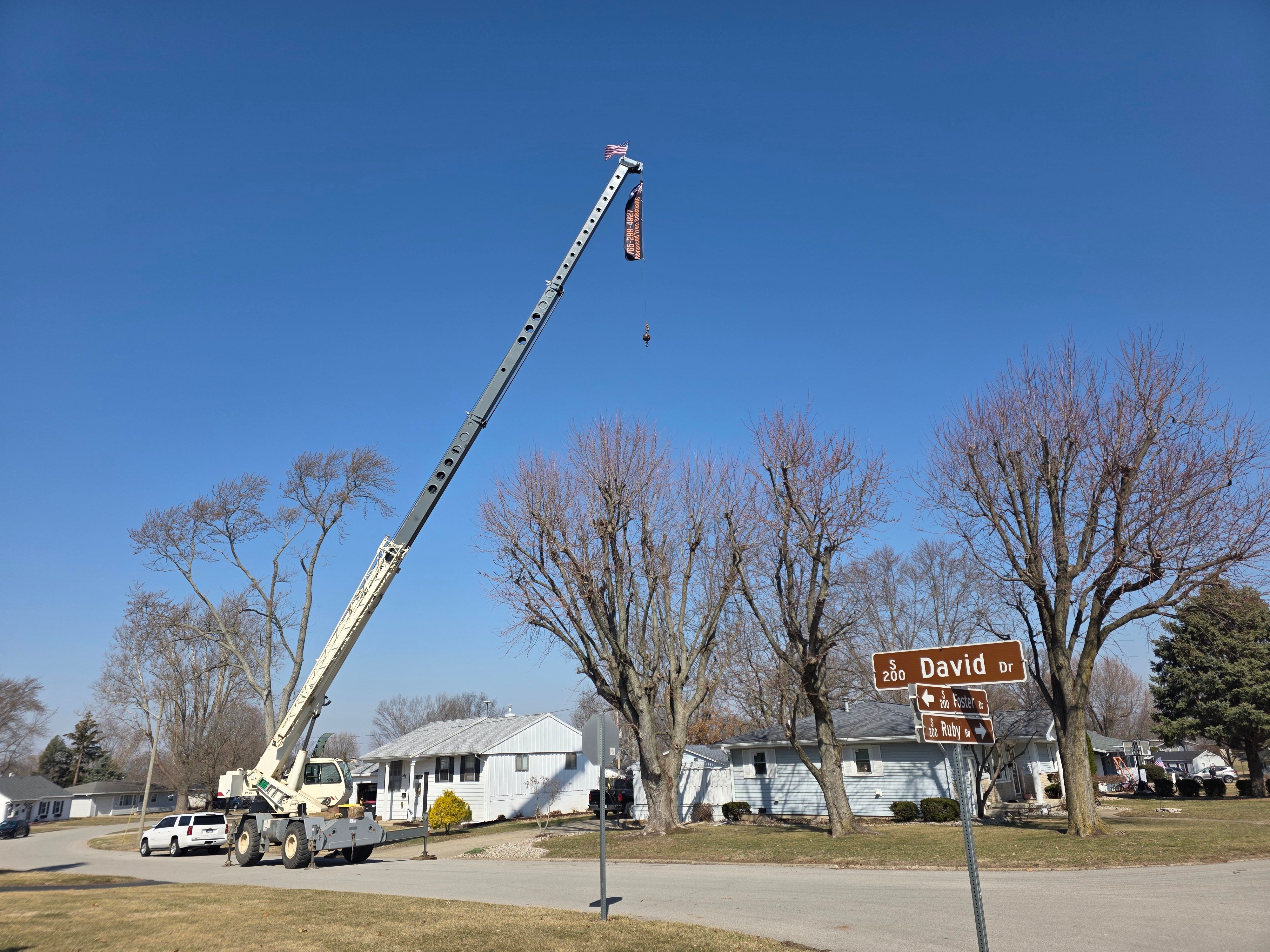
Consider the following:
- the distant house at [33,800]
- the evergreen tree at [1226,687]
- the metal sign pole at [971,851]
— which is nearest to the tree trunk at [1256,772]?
the evergreen tree at [1226,687]

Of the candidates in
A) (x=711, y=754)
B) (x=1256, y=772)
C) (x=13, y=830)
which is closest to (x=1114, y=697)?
(x=1256, y=772)

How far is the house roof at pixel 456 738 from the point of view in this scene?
3944 centimetres

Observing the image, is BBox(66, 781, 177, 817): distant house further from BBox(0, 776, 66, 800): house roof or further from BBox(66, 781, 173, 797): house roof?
BBox(0, 776, 66, 800): house roof

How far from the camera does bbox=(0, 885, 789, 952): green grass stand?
30.2ft

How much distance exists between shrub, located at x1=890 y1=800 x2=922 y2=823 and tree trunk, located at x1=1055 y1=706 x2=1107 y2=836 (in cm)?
784

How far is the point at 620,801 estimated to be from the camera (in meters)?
38.1

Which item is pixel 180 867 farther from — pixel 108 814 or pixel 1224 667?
pixel 108 814

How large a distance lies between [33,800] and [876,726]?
77296mm

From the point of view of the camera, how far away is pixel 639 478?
25.2 meters

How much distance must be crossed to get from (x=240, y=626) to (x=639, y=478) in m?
34.4

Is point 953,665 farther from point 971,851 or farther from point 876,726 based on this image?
point 876,726

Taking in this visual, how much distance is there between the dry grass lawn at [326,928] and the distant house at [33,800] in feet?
234

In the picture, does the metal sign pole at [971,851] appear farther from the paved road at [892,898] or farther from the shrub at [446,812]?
the shrub at [446,812]

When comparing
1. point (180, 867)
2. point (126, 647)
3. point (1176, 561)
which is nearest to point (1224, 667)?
point (1176, 561)
